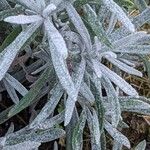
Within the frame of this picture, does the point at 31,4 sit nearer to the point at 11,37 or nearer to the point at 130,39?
the point at 11,37

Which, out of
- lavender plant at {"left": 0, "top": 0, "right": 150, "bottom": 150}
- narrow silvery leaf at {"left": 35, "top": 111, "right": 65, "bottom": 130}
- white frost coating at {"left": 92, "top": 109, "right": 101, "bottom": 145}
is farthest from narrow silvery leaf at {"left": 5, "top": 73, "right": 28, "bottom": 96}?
white frost coating at {"left": 92, "top": 109, "right": 101, "bottom": 145}

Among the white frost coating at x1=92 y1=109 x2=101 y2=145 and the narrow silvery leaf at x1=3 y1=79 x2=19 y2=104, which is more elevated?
the narrow silvery leaf at x1=3 y1=79 x2=19 y2=104

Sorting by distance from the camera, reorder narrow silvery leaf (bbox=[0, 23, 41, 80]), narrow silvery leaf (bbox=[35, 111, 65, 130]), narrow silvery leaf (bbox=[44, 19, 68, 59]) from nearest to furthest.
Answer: narrow silvery leaf (bbox=[44, 19, 68, 59]) < narrow silvery leaf (bbox=[0, 23, 41, 80]) < narrow silvery leaf (bbox=[35, 111, 65, 130])

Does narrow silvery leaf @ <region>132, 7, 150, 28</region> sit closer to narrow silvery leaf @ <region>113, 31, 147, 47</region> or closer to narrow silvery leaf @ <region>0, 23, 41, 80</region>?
narrow silvery leaf @ <region>113, 31, 147, 47</region>

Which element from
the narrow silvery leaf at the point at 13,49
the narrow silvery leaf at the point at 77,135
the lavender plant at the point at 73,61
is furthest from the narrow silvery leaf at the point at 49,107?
the narrow silvery leaf at the point at 13,49

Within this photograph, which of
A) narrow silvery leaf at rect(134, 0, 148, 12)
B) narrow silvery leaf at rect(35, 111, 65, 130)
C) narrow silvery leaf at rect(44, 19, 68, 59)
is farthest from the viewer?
narrow silvery leaf at rect(134, 0, 148, 12)

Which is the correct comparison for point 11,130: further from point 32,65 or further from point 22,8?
point 22,8

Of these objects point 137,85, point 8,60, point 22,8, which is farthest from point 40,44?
point 137,85
